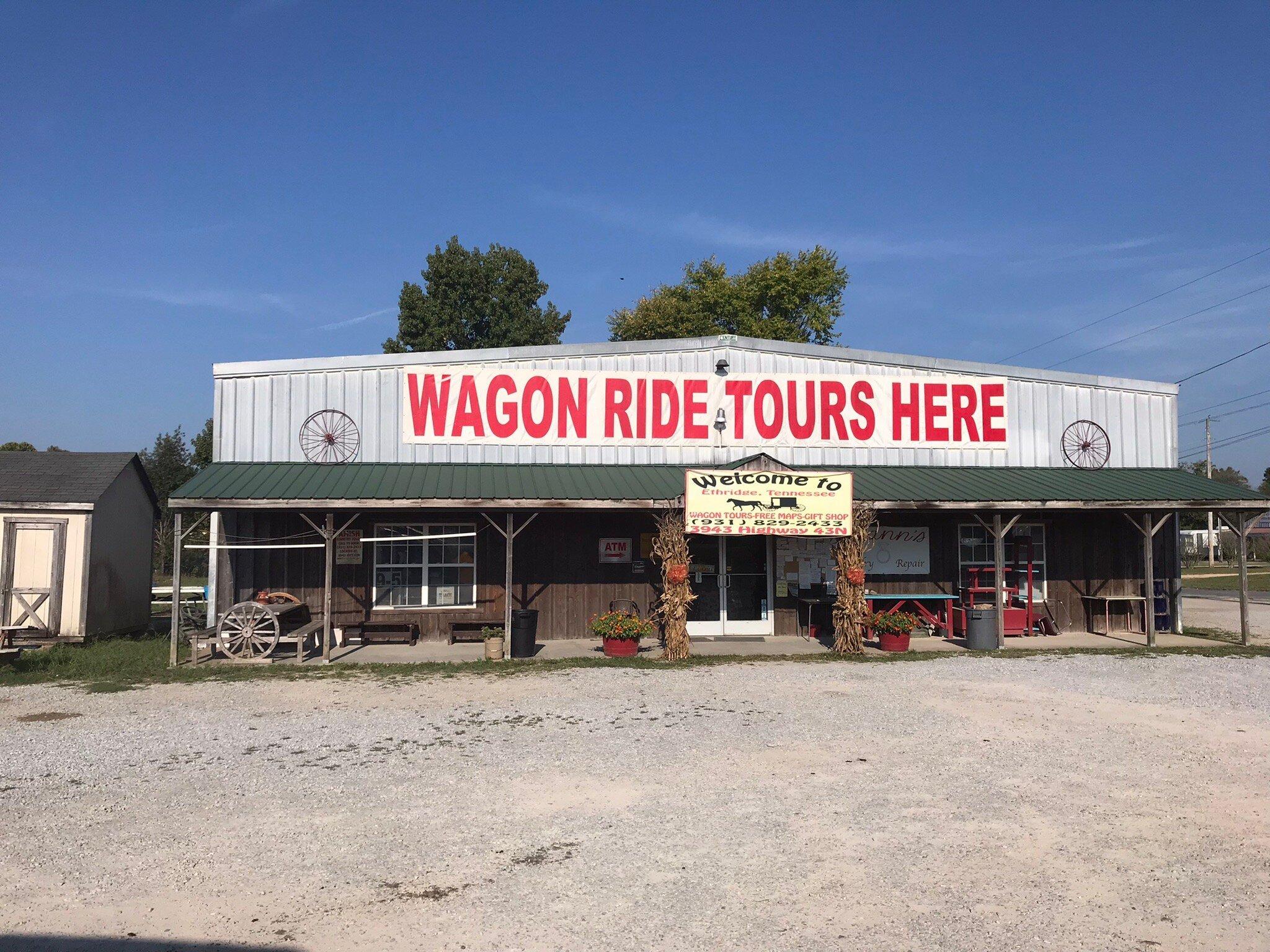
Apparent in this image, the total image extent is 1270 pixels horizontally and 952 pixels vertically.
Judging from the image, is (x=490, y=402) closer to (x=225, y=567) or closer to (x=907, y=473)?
(x=225, y=567)

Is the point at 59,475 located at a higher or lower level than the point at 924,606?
higher

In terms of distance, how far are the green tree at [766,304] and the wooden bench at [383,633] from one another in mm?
30475

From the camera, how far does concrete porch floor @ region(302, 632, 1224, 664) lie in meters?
15.8

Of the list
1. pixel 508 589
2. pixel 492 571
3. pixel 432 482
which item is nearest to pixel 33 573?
pixel 432 482

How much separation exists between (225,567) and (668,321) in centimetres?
3393

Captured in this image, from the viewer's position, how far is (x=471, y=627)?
683 inches

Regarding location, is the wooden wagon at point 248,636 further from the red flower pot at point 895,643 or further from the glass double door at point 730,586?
the red flower pot at point 895,643

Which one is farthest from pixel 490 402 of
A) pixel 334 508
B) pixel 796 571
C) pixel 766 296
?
pixel 766 296

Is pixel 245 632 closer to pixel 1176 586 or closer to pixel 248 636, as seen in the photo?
pixel 248 636

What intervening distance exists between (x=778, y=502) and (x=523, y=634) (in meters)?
4.91

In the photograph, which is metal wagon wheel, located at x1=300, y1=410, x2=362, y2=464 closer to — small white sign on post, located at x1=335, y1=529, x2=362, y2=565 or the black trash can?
small white sign on post, located at x1=335, y1=529, x2=362, y2=565

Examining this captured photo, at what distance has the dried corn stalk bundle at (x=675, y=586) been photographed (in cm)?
1554

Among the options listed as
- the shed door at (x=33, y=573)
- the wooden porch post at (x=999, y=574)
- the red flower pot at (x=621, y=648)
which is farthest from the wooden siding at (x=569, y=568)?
the shed door at (x=33, y=573)

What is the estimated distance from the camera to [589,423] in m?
18.5
